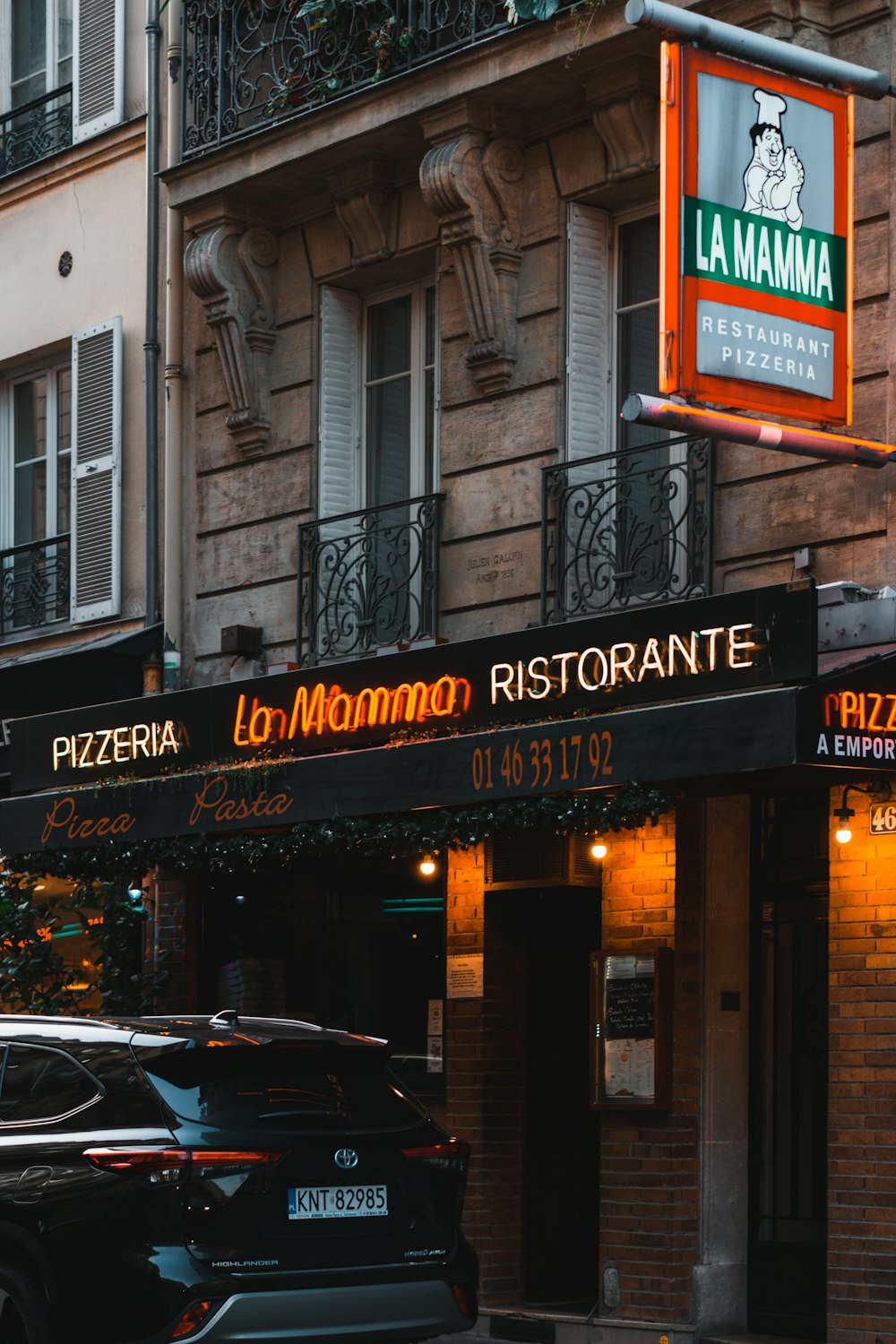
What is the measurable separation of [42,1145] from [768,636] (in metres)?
3.95

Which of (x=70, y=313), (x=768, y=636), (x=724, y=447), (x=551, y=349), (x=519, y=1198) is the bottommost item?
(x=519, y=1198)

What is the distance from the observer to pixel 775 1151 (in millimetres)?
12016

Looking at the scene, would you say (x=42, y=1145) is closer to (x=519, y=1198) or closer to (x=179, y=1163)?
(x=179, y=1163)

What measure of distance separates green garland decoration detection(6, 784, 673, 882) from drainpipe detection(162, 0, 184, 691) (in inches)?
82.7

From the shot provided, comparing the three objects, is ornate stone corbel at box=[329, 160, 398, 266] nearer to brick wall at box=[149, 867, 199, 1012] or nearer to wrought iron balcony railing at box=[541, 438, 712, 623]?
wrought iron balcony railing at box=[541, 438, 712, 623]

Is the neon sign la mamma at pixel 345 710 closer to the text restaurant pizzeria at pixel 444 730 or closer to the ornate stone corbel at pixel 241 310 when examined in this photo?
the text restaurant pizzeria at pixel 444 730

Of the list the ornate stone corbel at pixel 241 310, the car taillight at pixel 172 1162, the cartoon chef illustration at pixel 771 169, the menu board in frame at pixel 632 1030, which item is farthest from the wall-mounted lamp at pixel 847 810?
the ornate stone corbel at pixel 241 310

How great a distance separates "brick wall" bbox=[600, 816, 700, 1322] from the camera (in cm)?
1184

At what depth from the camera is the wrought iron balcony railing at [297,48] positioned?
45.4 ft

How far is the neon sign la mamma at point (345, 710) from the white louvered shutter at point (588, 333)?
1.84 m

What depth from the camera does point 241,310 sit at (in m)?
15.3

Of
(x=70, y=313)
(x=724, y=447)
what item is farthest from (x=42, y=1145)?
(x=70, y=313)

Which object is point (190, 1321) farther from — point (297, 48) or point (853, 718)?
point (297, 48)

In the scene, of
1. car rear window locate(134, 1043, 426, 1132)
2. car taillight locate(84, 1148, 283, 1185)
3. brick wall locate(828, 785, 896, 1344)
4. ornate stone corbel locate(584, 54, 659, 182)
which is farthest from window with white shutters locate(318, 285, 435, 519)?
car taillight locate(84, 1148, 283, 1185)
